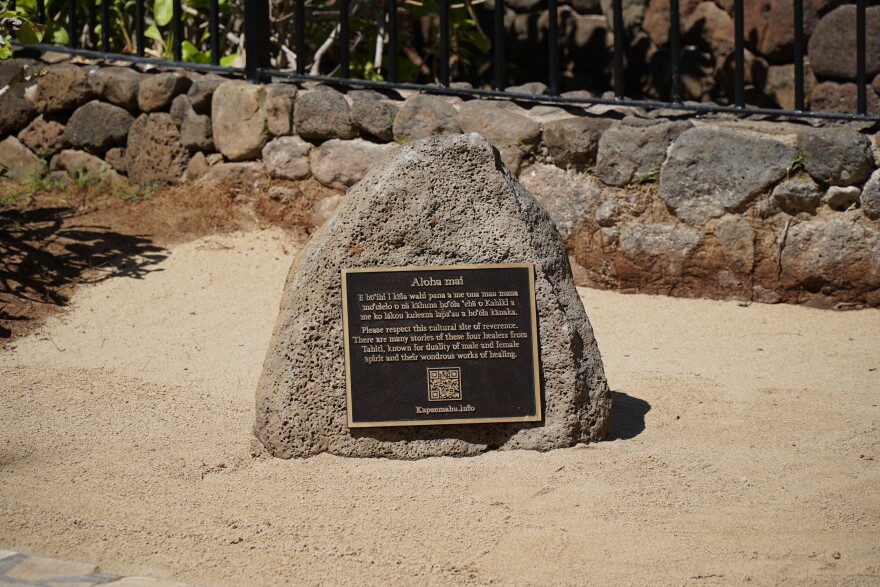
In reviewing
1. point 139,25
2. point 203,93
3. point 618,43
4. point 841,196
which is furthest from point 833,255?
point 139,25

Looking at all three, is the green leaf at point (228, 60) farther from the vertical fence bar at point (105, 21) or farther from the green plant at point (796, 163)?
the green plant at point (796, 163)

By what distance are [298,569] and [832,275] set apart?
3348 millimetres

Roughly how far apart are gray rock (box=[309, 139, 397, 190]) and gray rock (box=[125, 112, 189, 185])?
98cm

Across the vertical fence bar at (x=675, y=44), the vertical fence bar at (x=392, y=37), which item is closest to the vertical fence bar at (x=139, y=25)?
the vertical fence bar at (x=392, y=37)

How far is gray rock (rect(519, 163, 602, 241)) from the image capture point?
17.9ft

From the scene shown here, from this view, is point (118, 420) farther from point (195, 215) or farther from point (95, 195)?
point (95, 195)

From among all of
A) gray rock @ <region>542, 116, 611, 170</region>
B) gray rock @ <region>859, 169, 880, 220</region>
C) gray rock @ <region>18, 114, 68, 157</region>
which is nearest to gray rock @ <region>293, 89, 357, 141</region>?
gray rock @ <region>542, 116, 611, 170</region>

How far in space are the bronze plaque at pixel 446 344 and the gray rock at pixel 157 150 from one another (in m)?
3.14

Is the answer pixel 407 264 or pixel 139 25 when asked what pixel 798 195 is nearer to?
pixel 407 264

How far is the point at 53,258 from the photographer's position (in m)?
5.48

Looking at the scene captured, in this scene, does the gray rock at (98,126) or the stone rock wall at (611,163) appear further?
the gray rock at (98,126)

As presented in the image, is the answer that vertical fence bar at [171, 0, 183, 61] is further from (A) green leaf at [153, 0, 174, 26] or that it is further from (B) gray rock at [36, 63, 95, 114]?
(B) gray rock at [36, 63, 95, 114]

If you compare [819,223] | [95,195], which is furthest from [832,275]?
[95,195]

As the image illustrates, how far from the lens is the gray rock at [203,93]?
20.0 ft
